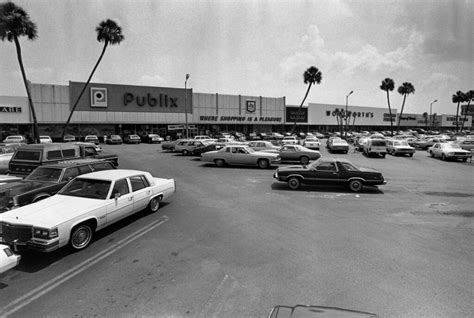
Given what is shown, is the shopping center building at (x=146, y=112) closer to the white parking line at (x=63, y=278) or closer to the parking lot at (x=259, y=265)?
the parking lot at (x=259, y=265)

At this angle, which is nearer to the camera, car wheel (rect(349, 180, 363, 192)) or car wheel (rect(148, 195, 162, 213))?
car wheel (rect(148, 195, 162, 213))

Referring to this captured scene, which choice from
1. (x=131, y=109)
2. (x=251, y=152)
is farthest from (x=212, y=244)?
(x=131, y=109)

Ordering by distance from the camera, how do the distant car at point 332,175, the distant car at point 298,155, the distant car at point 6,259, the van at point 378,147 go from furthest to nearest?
the van at point 378,147
the distant car at point 298,155
the distant car at point 332,175
the distant car at point 6,259

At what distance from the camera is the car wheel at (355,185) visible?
462 inches

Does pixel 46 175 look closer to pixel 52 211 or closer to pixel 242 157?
pixel 52 211

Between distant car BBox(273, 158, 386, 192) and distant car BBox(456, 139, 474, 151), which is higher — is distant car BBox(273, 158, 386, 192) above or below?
below

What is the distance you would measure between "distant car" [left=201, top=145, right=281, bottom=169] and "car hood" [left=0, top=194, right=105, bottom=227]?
12.6 meters

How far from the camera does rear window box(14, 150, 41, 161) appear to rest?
1123 centimetres

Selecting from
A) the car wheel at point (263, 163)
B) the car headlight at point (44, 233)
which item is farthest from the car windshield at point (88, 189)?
the car wheel at point (263, 163)

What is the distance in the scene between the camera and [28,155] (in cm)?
1141

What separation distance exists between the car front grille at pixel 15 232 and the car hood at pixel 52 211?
3.8 inches

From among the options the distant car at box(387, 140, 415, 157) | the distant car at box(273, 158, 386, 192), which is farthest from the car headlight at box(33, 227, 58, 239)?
the distant car at box(387, 140, 415, 157)

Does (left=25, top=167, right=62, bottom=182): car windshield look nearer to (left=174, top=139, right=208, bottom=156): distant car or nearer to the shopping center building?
(left=174, top=139, right=208, bottom=156): distant car

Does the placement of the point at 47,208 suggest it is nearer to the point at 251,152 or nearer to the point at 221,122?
the point at 251,152
